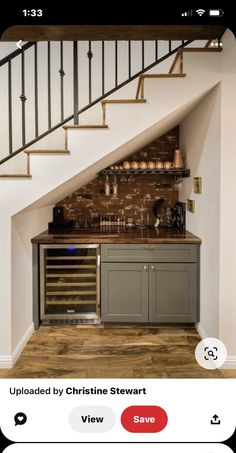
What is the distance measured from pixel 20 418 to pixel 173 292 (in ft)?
7.67

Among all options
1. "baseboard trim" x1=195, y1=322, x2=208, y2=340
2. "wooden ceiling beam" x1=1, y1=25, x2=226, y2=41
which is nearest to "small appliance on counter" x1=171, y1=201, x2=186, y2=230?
"baseboard trim" x1=195, y1=322, x2=208, y2=340

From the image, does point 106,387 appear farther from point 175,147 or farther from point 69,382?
point 175,147

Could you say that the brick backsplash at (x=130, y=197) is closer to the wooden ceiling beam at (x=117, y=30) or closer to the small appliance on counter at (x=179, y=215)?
the small appliance on counter at (x=179, y=215)

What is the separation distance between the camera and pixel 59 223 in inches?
140

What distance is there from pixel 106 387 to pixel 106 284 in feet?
7.50

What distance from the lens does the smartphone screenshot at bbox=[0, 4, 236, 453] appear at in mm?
748

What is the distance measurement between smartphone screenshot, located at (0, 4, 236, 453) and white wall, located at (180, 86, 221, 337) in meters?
0.02

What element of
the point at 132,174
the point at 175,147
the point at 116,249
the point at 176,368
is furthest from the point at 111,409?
the point at 175,147

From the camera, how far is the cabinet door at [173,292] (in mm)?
2977

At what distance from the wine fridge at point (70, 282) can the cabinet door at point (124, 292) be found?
75mm

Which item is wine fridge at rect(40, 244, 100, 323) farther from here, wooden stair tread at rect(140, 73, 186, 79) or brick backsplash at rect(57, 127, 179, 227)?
wooden stair tread at rect(140, 73, 186, 79)

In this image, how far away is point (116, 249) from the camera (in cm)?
302

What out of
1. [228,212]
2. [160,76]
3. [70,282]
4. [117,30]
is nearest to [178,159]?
[160,76]
